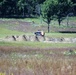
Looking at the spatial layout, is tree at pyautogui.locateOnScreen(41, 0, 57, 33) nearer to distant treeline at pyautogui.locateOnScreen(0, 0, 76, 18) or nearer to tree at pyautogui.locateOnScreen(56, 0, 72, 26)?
tree at pyautogui.locateOnScreen(56, 0, 72, 26)

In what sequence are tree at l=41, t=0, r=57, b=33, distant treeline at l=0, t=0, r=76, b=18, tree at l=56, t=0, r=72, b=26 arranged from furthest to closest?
distant treeline at l=0, t=0, r=76, b=18 < tree at l=56, t=0, r=72, b=26 < tree at l=41, t=0, r=57, b=33

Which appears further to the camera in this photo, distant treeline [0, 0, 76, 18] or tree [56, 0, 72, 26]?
distant treeline [0, 0, 76, 18]

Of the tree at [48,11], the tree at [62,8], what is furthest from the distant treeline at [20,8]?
the tree at [48,11]

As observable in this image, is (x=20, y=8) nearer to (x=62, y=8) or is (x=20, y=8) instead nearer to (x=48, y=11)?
(x=62, y=8)

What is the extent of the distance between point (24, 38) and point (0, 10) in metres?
52.7

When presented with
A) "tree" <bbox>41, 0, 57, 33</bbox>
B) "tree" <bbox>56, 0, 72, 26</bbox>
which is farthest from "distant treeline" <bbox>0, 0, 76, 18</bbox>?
"tree" <bbox>41, 0, 57, 33</bbox>

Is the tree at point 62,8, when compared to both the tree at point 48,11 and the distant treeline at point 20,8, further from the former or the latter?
the distant treeline at point 20,8

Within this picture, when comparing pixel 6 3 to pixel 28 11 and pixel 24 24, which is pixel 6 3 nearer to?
pixel 28 11

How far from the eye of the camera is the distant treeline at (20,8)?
11082 cm

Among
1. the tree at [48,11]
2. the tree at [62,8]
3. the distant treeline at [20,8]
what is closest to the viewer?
the tree at [48,11]

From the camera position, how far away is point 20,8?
364 ft

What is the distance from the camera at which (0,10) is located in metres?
109

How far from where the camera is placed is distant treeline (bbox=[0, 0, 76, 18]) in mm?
110819

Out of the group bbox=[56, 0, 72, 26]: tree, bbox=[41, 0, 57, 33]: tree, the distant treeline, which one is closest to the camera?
bbox=[41, 0, 57, 33]: tree
